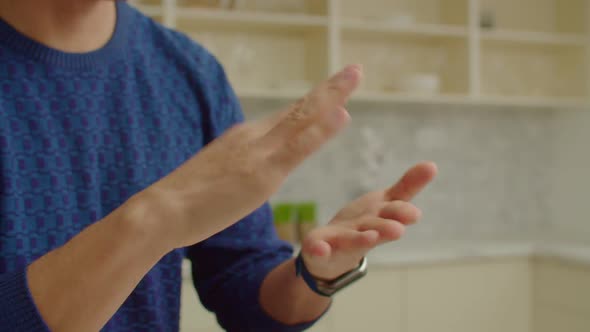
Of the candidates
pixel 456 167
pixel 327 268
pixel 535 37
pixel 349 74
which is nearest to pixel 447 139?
pixel 456 167

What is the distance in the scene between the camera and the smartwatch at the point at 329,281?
75cm

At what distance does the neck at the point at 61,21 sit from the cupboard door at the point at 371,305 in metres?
1.49

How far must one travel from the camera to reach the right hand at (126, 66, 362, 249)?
1.51ft

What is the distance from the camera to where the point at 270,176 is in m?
0.46

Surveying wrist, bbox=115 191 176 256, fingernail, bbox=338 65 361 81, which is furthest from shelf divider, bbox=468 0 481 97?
wrist, bbox=115 191 176 256

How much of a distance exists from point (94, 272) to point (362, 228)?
302mm

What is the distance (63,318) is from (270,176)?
0.21 metres

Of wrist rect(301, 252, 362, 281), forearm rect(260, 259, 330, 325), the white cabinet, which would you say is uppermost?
wrist rect(301, 252, 362, 281)

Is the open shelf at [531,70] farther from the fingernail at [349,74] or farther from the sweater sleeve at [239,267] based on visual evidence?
the fingernail at [349,74]

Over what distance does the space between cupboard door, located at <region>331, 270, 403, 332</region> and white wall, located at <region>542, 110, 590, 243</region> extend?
3.45 ft

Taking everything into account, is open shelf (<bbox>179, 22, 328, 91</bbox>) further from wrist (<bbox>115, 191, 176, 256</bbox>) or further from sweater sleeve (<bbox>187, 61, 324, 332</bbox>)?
wrist (<bbox>115, 191, 176, 256</bbox>)

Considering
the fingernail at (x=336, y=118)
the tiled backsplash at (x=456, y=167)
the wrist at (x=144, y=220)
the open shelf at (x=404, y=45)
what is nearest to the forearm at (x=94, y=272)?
the wrist at (x=144, y=220)

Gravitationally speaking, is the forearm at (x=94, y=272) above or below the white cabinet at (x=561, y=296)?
above

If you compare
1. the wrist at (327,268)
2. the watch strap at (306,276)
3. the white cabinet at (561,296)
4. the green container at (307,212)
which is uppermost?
the wrist at (327,268)
